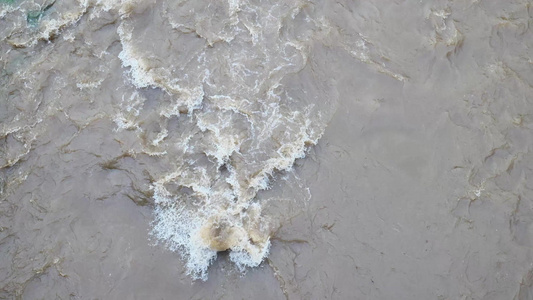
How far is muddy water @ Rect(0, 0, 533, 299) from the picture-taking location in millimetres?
5344

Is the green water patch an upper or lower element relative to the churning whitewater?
upper

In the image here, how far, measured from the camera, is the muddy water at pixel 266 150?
5.34 m

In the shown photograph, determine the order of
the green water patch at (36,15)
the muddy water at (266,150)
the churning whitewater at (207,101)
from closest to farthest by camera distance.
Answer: the muddy water at (266,150), the churning whitewater at (207,101), the green water patch at (36,15)

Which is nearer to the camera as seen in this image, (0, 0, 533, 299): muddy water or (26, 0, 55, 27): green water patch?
(0, 0, 533, 299): muddy water

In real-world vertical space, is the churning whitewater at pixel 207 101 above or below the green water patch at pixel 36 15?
below

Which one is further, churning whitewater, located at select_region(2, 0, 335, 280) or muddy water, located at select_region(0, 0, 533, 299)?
churning whitewater, located at select_region(2, 0, 335, 280)

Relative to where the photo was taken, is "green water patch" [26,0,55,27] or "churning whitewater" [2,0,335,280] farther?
"green water patch" [26,0,55,27]

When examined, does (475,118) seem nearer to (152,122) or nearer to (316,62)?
(316,62)

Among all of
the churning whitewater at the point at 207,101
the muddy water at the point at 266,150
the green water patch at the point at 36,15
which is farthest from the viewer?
the green water patch at the point at 36,15

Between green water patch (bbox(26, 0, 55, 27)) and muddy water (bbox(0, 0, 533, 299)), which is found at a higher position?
green water patch (bbox(26, 0, 55, 27))

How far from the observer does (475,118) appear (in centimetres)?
588

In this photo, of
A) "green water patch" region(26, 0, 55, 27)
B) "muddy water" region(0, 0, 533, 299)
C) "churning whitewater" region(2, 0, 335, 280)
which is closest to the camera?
"muddy water" region(0, 0, 533, 299)

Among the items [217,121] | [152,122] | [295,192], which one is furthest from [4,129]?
[295,192]

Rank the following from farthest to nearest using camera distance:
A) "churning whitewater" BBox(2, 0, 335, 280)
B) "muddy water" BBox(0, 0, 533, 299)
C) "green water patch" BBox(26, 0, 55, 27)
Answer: "green water patch" BBox(26, 0, 55, 27)
"churning whitewater" BBox(2, 0, 335, 280)
"muddy water" BBox(0, 0, 533, 299)
